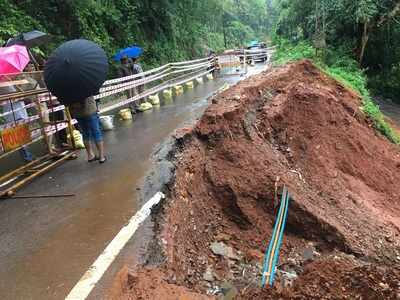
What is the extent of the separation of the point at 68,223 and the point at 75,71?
2.25 meters

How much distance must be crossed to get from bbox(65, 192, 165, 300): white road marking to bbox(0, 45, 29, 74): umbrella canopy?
3.71m

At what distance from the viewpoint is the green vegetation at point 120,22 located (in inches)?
557

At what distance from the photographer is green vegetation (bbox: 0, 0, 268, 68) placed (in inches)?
557

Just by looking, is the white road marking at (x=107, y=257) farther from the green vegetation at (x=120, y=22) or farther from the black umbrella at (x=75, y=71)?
the green vegetation at (x=120, y=22)

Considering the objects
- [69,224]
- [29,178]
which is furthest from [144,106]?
[69,224]

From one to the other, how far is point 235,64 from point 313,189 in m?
20.9

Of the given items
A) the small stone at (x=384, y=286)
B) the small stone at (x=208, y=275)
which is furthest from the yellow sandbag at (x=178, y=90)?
the small stone at (x=384, y=286)

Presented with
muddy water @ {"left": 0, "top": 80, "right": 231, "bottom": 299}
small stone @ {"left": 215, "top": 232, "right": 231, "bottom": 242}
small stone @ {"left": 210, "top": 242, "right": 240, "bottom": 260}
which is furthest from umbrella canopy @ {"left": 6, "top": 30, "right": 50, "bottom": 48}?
small stone @ {"left": 210, "top": 242, "right": 240, "bottom": 260}

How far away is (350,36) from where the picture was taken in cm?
2005

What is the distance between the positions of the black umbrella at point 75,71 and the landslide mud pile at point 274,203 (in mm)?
1890

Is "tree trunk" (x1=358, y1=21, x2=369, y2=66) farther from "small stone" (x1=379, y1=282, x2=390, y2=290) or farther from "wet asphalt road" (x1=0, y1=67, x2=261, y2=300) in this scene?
"small stone" (x1=379, y1=282, x2=390, y2=290)

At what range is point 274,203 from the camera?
257 inches

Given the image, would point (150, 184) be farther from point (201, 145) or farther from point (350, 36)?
point (350, 36)

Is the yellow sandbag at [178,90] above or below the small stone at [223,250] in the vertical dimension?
above
